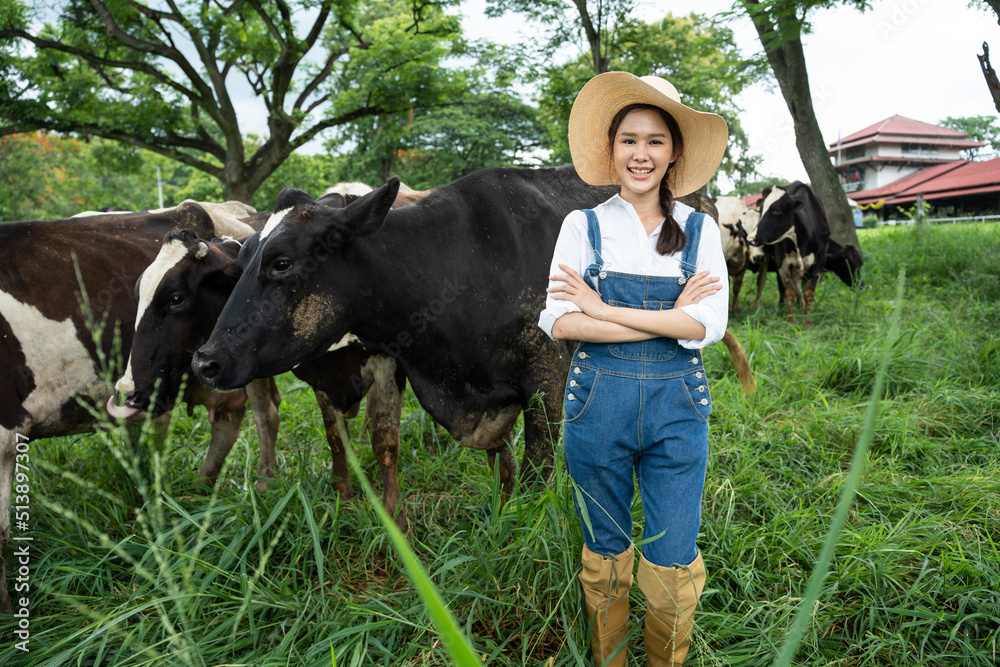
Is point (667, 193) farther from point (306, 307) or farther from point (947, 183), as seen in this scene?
point (947, 183)

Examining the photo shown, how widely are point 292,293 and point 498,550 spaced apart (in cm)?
132

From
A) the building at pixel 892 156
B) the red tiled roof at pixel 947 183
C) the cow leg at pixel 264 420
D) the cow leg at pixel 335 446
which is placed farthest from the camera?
the building at pixel 892 156

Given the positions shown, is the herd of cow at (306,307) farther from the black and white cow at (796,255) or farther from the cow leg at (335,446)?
the black and white cow at (796,255)

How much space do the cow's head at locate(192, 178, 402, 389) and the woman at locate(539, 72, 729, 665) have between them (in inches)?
37.6

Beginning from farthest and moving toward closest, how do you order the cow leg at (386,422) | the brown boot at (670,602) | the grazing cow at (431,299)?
the cow leg at (386,422) < the grazing cow at (431,299) < the brown boot at (670,602)

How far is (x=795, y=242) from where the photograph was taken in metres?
8.02

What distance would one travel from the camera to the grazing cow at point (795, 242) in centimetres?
789

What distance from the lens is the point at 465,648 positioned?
0.41 m

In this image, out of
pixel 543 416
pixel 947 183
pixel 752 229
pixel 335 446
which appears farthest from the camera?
pixel 947 183

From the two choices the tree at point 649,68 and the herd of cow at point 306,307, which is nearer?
the herd of cow at point 306,307

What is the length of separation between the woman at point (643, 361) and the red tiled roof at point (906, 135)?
38.3 meters

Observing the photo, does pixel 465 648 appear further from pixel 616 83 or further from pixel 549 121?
pixel 549 121

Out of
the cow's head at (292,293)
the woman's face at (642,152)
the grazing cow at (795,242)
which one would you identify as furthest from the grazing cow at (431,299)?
the grazing cow at (795,242)

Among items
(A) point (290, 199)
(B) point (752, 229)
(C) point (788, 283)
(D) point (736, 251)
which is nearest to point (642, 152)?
(A) point (290, 199)
